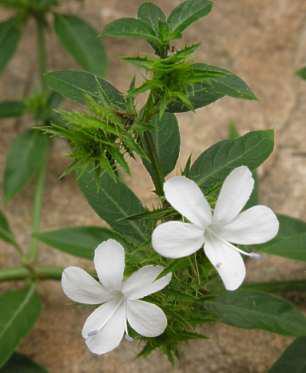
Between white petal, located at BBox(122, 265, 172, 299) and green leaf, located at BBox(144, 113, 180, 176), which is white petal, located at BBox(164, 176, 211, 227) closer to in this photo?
white petal, located at BBox(122, 265, 172, 299)

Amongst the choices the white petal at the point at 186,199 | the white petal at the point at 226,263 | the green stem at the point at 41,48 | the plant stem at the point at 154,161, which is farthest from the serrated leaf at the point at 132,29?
the green stem at the point at 41,48

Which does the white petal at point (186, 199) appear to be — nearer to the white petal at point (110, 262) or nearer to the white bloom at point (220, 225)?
Answer: the white bloom at point (220, 225)

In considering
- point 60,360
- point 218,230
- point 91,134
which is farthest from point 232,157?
point 60,360

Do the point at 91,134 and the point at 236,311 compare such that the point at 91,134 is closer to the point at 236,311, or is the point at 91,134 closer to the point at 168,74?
the point at 168,74

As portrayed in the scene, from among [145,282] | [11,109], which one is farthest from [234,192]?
[11,109]

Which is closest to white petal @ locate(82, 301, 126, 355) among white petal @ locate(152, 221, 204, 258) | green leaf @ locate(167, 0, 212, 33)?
white petal @ locate(152, 221, 204, 258)

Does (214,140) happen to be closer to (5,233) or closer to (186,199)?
(5,233)
